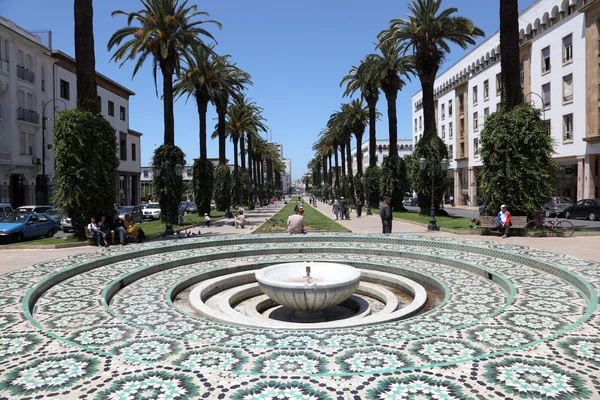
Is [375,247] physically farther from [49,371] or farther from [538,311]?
[49,371]

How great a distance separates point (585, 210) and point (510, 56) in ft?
→ 52.8

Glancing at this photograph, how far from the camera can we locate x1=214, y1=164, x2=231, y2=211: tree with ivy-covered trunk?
38.2 meters

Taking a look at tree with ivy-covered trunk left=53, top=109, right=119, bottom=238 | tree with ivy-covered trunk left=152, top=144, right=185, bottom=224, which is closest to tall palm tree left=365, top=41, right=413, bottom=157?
tree with ivy-covered trunk left=152, top=144, right=185, bottom=224

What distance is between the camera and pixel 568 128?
37812 millimetres

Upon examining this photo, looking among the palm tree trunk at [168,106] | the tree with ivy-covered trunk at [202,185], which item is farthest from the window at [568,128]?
the palm tree trunk at [168,106]

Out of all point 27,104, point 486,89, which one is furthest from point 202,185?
point 486,89

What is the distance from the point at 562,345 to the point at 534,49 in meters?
44.8

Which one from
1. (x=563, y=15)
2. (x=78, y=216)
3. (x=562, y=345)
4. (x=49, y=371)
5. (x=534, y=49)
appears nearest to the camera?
(x=49, y=371)

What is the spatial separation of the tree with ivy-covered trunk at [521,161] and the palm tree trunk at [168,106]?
1837 cm

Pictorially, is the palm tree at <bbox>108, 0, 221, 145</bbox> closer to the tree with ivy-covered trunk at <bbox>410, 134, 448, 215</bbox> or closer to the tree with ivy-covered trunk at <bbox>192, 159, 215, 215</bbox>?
the tree with ivy-covered trunk at <bbox>192, 159, 215, 215</bbox>

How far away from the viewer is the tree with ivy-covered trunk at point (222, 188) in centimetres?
3825

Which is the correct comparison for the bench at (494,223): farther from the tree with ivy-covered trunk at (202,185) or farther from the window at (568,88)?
the window at (568,88)

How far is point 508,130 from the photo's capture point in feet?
58.6

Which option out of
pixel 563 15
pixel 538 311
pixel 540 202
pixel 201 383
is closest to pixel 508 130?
pixel 540 202
